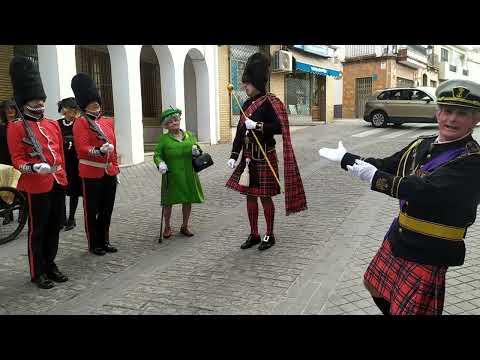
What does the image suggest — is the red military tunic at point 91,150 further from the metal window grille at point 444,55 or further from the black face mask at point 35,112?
the metal window grille at point 444,55

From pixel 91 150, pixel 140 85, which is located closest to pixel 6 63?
pixel 140 85

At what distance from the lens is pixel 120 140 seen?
450 inches

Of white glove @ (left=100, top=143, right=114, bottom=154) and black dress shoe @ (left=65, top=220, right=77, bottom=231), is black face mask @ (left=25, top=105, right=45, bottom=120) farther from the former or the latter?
black dress shoe @ (left=65, top=220, right=77, bottom=231)

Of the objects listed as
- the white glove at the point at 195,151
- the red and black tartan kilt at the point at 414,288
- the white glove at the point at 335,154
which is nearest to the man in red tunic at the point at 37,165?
the white glove at the point at 195,151

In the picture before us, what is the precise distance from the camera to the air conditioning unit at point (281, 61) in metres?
17.5

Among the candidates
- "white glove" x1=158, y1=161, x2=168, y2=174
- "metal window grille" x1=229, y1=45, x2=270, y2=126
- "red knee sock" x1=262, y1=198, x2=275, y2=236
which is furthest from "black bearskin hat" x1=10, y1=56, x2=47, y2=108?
"metal window grille" x1=229, y1=45, x2=270, y2=126

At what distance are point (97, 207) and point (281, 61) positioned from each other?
46.1 feet

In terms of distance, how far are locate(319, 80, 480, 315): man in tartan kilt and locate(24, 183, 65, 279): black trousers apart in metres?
2.90

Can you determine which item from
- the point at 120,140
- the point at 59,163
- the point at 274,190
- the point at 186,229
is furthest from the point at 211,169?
the point at 59,163

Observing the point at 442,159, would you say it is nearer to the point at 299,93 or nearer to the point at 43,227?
the point at 43,227

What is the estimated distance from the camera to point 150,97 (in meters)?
15.0

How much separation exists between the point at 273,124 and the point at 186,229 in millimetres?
1881

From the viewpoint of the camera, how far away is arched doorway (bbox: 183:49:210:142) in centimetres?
1450
